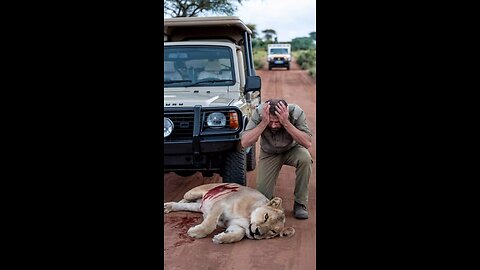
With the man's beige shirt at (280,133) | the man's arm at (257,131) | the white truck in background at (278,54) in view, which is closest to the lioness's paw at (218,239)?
the man's arm at (257,131)

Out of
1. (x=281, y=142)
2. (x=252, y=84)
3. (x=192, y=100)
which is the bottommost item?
(x=281, y=142)

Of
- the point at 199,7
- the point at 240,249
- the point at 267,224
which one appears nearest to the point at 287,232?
the point at 267,224

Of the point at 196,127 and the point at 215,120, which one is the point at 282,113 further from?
the point at 196,127

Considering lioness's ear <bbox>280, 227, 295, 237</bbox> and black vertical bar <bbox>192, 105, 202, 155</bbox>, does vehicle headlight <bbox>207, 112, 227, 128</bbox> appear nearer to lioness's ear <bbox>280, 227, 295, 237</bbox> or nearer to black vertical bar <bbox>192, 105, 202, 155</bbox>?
black vertical bar <bbox>192, 105, 202, 155</bbox>

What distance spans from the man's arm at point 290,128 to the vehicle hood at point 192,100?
0.77 meters

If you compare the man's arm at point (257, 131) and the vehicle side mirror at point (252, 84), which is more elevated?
the vehicle side mirror at point (252, 84)

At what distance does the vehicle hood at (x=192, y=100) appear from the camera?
225 inches

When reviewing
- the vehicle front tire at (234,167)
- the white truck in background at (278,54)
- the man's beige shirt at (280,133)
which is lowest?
the vehicle front tire at (234,167)

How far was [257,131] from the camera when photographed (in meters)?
5.34

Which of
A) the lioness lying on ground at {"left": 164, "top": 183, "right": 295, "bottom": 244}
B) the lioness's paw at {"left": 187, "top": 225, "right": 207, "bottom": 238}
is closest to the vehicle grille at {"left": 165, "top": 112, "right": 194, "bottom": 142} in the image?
the lioness lying on ground at {"left": 164, "top": 183, "right": 295, "bottom": 244}

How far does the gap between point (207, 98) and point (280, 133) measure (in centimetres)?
90

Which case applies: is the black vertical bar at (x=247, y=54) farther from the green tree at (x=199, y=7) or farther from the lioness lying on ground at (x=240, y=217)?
the green tree at (x=199, y=7)

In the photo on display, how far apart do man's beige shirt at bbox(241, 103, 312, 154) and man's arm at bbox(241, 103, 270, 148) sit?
88mm
